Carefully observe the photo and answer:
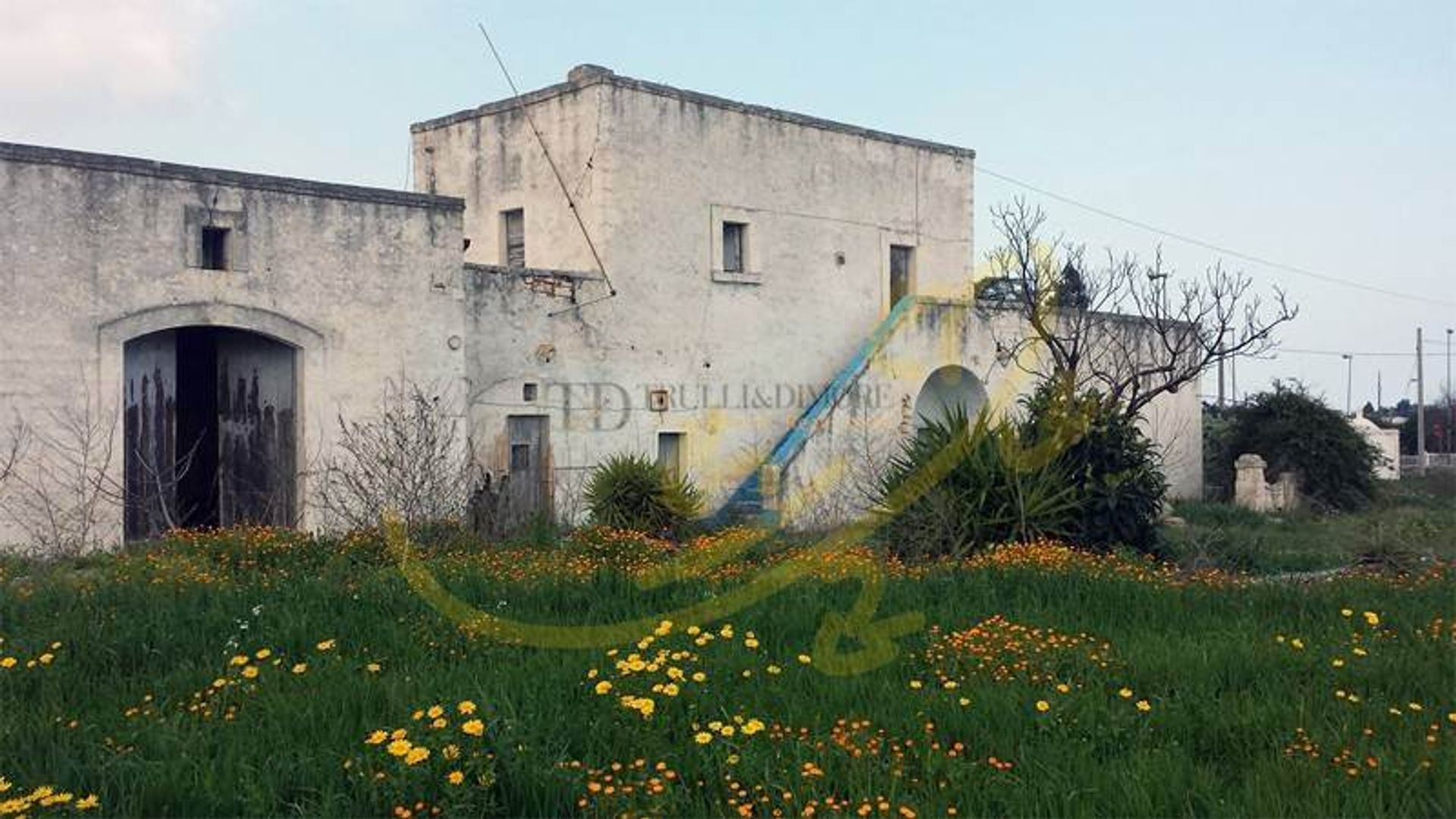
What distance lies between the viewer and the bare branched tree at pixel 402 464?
1427 cm

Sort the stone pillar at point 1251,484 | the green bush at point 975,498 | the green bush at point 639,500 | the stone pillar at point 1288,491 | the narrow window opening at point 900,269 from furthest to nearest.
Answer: the stone pillar at point 1251,484
the stone pillar at point 1288,491
the narrow window opening at point 900,269
the green bush at point 639,500
the green bush at point 975,498

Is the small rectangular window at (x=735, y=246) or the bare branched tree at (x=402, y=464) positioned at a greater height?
the small rectangular window at (x=735, y=246)

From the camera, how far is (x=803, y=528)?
1986cm

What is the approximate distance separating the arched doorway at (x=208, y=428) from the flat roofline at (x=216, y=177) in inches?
73.3

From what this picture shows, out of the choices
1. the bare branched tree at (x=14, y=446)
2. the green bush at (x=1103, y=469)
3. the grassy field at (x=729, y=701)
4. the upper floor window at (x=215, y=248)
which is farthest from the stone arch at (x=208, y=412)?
the green bush at (x=1103, y=469)

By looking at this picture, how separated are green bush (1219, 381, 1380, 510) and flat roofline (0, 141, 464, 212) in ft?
59.9

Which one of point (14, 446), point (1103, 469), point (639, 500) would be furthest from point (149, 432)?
point (1103, 469)

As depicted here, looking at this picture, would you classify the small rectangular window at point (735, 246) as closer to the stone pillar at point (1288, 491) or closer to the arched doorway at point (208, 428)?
the arched doorway at point (208, 428)

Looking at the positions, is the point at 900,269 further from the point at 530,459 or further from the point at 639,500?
the point at 639,500

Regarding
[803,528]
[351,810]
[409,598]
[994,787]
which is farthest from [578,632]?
[803,528]

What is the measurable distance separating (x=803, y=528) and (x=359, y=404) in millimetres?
7225

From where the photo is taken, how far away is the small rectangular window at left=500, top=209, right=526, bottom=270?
71.4ft

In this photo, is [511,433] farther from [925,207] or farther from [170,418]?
[925,207]

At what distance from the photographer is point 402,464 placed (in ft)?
48.2
